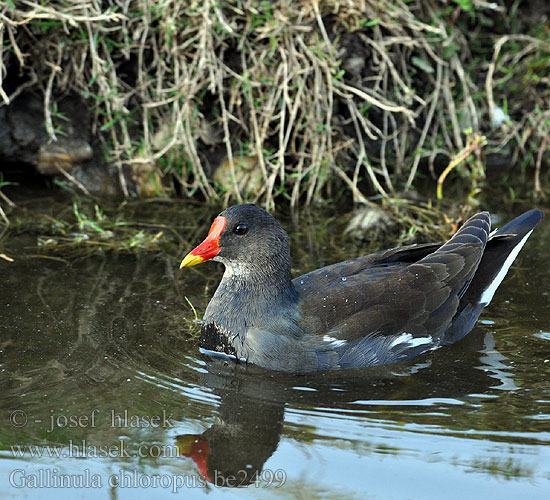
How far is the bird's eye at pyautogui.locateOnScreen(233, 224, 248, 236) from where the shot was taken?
13.5 feet

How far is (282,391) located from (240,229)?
85 centimetres

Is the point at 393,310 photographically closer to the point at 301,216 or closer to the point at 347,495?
the point at 347,495

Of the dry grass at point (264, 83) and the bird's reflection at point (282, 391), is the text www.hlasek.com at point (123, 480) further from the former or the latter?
the dry grass at point (264, 83)

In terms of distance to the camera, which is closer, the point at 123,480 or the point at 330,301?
the point at 123,480

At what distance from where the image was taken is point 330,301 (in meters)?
4.01

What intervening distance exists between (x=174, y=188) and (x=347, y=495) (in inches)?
135

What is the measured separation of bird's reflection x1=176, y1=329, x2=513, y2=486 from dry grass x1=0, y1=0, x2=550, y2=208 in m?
1.93

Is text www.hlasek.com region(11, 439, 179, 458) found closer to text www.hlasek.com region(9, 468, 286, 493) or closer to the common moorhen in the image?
text www.hlasek.com region(9, 468, 286, 493)

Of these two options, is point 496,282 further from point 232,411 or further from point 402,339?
point 232,411

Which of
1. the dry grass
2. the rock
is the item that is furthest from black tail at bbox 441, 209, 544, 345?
the dry grass

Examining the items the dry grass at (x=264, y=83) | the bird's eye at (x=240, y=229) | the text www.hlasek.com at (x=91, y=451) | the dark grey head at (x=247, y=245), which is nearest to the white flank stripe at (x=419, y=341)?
the dark grey head at (x=247, y=245)

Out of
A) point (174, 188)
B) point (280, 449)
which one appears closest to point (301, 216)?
point (174, 188)

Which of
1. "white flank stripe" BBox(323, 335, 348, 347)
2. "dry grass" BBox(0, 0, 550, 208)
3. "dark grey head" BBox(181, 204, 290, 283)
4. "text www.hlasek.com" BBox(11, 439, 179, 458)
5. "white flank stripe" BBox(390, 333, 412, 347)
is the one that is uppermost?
"dry grass" BBox(0, 0, 550, 208)

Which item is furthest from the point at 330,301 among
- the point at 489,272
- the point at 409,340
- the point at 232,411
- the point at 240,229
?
the point at 489,272
